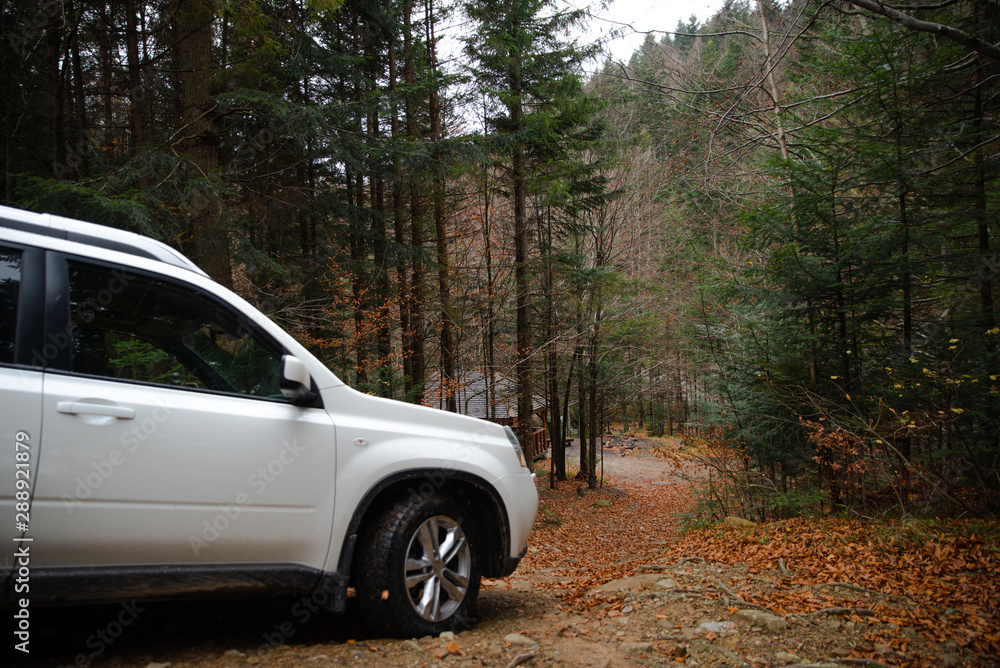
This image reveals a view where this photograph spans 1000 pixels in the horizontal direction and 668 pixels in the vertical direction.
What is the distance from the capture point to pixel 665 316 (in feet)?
66.0

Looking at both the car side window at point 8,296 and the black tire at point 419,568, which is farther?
the black tire at point 419,568

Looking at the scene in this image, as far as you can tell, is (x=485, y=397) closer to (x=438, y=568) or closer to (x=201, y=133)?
(x=201, y=133)

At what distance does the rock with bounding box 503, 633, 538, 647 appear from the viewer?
3.23 m

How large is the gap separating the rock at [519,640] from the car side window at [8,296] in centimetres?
283

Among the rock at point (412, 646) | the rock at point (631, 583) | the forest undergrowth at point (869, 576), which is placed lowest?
the rock at point (631, 583)

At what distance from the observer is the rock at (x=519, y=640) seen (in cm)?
323

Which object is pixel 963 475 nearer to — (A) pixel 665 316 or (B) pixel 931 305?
(B) pixel 931 305

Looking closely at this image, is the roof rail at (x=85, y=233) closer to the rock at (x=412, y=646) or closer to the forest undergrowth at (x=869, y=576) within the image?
the rock at (x=412, y=646)

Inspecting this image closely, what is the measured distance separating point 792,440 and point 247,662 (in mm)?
9484

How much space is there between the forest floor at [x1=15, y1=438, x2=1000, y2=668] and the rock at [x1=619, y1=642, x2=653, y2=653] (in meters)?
0.01

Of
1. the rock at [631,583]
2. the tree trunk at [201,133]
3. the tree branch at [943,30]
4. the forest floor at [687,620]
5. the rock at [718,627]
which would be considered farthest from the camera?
the tree trunk at [201,133]
